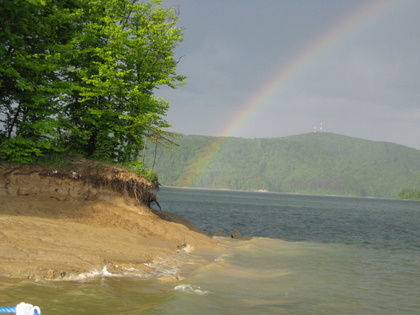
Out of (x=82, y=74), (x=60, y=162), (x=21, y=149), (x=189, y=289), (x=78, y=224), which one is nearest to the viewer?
(x=189, y=289)

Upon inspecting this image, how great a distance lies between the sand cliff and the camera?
12383 mm

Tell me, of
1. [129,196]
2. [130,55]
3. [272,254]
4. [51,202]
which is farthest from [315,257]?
[130,55]

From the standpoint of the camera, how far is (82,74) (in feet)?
74.4

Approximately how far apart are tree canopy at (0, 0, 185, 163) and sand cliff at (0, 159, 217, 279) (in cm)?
182

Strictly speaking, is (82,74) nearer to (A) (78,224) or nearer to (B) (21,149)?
(B) (21,149)

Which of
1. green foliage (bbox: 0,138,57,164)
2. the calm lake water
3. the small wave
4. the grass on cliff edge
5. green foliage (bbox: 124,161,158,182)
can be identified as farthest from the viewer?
green foliage (bbox: 124,161,158,182)

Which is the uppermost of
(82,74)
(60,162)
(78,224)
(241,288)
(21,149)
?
(82,74)

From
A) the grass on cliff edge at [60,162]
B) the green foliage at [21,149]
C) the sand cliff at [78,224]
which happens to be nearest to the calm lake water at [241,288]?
the sand cliff at [78,224]

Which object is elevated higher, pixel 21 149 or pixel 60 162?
pixel 21 149

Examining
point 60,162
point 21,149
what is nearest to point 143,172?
point 60,162

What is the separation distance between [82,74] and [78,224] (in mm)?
10003

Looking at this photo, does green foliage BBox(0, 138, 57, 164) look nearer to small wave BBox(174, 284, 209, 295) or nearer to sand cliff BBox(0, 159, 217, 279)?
sand cliff BBox(0, 159, 217, 279)

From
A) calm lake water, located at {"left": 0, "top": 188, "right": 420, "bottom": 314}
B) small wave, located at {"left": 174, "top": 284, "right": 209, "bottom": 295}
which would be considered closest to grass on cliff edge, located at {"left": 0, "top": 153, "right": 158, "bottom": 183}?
calm lake water, located at {"left": 0, "top": 188, "right": 420, "bottom": 314}

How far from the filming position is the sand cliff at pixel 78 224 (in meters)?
12.4
